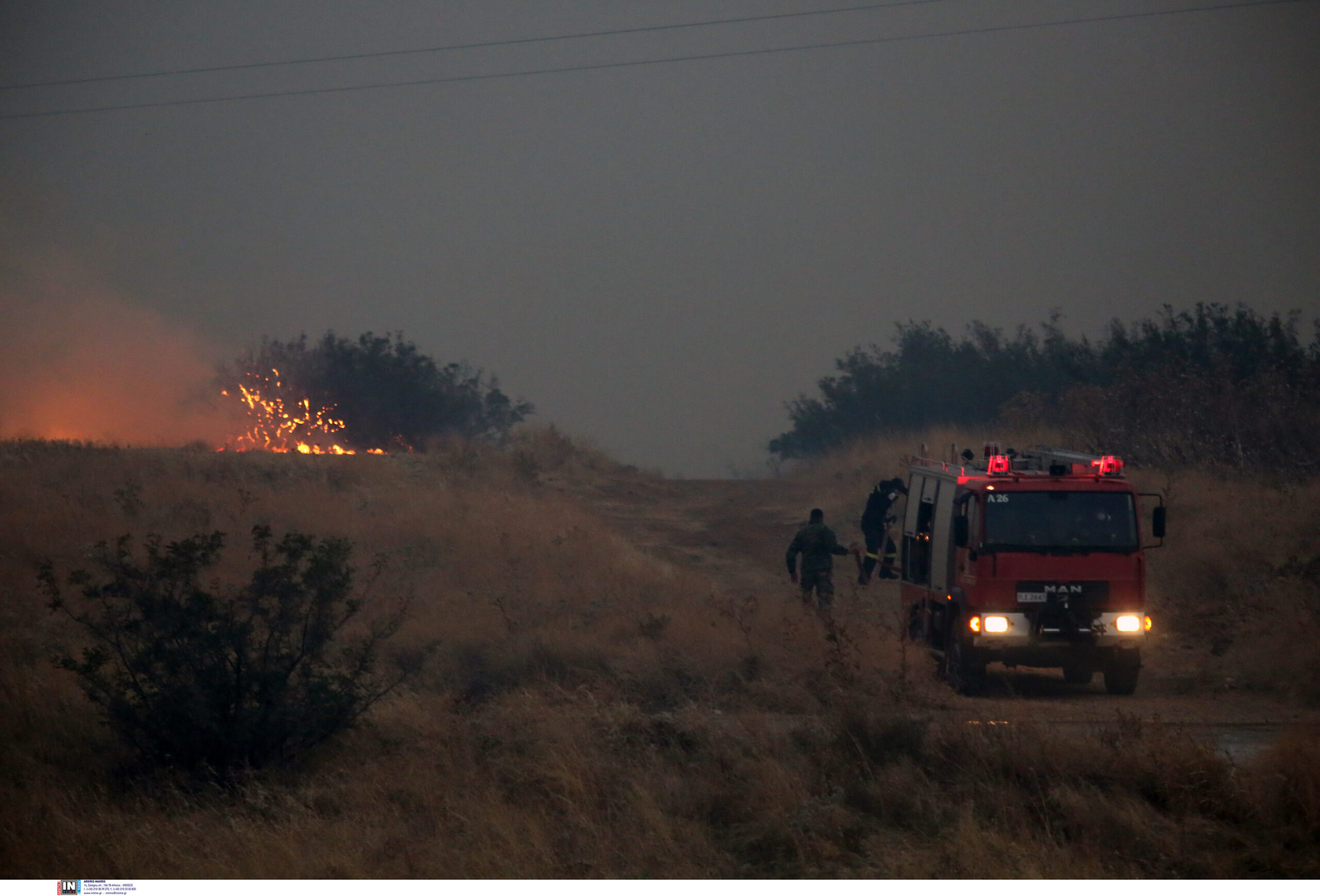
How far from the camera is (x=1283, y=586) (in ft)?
45.6

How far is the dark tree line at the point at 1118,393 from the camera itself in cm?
2608

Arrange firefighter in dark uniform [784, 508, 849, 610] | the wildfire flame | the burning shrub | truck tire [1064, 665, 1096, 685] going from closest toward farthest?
the burning shrub → truck tire [1064, 665, 1096, 685] → firefighter in dark uniform [784, 508, 849, 610] → the wildfire flame

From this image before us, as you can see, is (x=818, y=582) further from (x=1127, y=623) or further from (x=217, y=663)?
(x=217, y=663)

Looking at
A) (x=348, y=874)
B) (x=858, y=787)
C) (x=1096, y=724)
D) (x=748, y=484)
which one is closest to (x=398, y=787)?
(x=348, y=874)

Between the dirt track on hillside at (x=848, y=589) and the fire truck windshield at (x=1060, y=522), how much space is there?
1565mm

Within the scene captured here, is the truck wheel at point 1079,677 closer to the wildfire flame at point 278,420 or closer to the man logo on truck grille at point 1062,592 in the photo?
the man logo on truck grille at point 1062,592

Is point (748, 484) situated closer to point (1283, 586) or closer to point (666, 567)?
point (666, 567)

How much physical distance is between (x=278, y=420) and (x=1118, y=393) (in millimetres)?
33036

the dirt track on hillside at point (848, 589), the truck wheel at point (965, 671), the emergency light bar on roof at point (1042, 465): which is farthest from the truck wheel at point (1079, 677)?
the emergency light bar on roof at point (1042, 465)

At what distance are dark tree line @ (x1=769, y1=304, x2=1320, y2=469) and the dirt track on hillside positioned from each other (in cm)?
812

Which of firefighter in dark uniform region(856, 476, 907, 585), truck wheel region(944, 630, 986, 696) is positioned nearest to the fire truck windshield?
truck wheel region(944, 630, 986, 696)

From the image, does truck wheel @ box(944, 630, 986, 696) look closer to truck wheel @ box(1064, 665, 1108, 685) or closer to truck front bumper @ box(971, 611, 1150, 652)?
truck front bumper @ box(971, 611, 1150, 652)

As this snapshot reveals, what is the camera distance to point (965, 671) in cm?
1134

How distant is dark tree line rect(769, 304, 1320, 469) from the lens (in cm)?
2608
